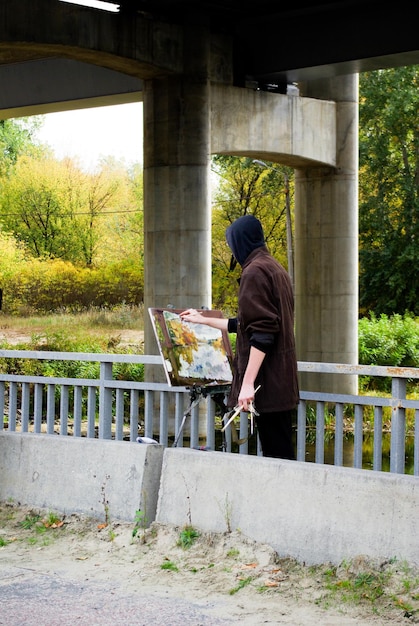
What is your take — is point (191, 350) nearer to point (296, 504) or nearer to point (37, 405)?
point (296, 504)

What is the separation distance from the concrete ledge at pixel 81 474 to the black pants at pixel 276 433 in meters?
0.75

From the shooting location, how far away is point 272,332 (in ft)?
24.4

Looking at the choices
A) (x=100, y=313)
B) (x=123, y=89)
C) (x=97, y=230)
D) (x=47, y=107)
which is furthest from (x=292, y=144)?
(x=97, y=230)

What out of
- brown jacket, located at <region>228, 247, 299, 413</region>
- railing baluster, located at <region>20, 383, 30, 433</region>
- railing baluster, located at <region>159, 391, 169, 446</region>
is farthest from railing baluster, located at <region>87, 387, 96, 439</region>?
brown jacket, located at <region>228, 247, 299, 413</region>

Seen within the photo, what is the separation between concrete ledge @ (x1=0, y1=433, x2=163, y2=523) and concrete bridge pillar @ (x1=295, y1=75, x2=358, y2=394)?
20486mm

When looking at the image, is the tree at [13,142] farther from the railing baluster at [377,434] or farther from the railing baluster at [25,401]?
the railing baluster at [377,434]

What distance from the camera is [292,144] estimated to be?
26438mm

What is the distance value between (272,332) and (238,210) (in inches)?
2133

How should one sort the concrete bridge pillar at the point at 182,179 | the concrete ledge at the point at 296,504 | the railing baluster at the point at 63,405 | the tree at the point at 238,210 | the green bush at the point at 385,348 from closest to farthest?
the concrete ledge at the point at 296,504
the railing baluster at the point at 63,405
the concrete bridge pillar at the point at 182,179
the green bush at the point at 385,348
the tree at the point at 238,210

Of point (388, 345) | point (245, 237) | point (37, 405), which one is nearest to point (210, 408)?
point (245, 237)

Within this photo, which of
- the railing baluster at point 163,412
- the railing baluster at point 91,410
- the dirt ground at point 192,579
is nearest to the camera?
the dirt ground at point 192,579

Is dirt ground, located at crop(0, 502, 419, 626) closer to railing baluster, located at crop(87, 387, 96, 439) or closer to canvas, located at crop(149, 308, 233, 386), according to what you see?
canvas, located at crop(149, 308, 233, 386)

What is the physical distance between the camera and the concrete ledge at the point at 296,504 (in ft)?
21.6

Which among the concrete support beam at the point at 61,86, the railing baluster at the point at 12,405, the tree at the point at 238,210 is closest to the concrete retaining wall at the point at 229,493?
the railing baluster at the point at 12,405
